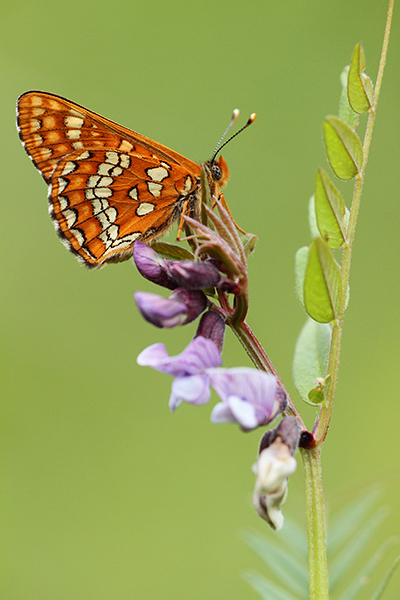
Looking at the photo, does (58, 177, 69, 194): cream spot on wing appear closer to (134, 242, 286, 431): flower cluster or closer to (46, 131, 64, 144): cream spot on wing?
(46, 131, 64, 144): cream spot on wing

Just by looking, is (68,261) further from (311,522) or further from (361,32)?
(311,522)

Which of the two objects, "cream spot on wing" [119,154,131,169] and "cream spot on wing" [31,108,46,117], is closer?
"cream spot on wing" [119,154,131,169]

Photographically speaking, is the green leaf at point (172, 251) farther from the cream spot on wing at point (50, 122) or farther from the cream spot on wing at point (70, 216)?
the cream spot on wing at point (50, 122)

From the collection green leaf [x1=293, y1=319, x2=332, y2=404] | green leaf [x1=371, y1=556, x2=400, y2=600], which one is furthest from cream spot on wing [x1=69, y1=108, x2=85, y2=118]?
green leaf [x1=371, y1=556, x2=400, y2=600]

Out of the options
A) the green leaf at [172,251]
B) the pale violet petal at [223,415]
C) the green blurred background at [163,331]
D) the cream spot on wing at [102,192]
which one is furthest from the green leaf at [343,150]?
the green blurred background at [163,331]

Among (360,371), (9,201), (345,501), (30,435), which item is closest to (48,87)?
(9,201)

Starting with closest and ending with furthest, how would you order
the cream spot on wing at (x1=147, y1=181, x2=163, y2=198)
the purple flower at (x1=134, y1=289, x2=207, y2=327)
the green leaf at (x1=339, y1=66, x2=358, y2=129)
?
the purple flower at (x1=134, y1=289, x2=207, y2=327)
the green leaf at (x1=339, y1=66, x2=358, y2=129)
the cream spot on wing at (x1=147, y1=181, x2=163, y2=198)

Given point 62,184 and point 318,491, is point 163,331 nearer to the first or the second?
point 62,184
